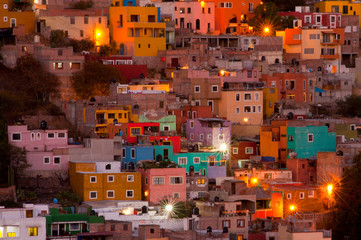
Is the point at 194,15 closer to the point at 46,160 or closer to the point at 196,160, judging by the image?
the point at 196,160

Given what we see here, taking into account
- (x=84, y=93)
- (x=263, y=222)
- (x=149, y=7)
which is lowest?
(x=263, y=222)

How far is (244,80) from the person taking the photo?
73.1 m

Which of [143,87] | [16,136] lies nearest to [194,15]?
[143,87]

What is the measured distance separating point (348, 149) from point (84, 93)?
1345cm

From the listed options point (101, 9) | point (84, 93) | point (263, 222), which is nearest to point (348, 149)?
point (263, 222)

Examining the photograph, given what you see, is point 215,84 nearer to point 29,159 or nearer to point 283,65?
point 283,65

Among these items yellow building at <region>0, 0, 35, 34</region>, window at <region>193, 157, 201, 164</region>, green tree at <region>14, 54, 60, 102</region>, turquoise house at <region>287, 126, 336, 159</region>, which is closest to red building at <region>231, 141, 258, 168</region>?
turquoise house at <region>287, 126, 336, 159</region>

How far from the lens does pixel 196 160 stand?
62688mm

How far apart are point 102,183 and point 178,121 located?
10.3 m

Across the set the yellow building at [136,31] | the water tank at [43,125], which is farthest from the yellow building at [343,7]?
the water tank at [43,125]

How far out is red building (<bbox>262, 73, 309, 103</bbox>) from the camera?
2928 inches

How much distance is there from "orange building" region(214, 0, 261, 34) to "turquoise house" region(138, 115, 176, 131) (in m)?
17.4

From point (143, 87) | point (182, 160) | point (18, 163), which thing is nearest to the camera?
point (18, 163)

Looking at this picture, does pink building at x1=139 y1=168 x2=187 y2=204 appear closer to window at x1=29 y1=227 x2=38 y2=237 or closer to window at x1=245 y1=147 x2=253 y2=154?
window at x1=245 y1=147 x2=253 y2=154
